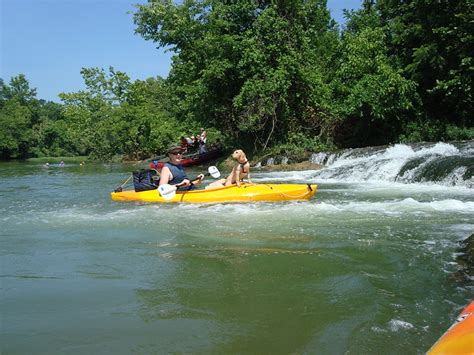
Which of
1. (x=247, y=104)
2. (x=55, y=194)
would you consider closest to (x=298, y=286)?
(x=55, y=194)

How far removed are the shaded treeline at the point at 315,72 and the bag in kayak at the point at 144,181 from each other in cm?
1040

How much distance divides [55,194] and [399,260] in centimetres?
985

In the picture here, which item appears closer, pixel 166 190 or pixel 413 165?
pixel 166 190

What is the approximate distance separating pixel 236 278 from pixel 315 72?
18637 mm

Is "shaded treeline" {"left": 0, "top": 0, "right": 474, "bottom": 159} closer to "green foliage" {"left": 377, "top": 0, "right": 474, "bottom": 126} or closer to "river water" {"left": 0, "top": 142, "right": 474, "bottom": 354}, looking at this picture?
"green foliage" {"left": 377, "top": 0, "right": 474, "bottom": 126}

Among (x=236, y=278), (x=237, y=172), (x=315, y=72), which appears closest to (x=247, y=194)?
(x=237, y=172)

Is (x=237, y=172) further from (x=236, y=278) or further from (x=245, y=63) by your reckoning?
(x=245, y=63)

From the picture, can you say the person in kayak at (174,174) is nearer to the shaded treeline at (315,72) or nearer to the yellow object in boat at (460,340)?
the yellow object in boat at (460,340)

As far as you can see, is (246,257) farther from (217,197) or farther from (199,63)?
(199,63)

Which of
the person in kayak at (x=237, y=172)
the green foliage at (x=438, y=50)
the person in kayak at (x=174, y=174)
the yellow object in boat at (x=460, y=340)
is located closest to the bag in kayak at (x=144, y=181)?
the person in kayak at (x=174, y=174)

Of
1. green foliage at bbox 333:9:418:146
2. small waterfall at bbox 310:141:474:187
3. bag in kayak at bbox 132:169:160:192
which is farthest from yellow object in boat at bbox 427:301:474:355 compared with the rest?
green foliage at bbox 333:9:418:146

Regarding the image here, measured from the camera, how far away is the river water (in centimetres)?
316

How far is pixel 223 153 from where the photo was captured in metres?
24.8

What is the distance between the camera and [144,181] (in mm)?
9898
